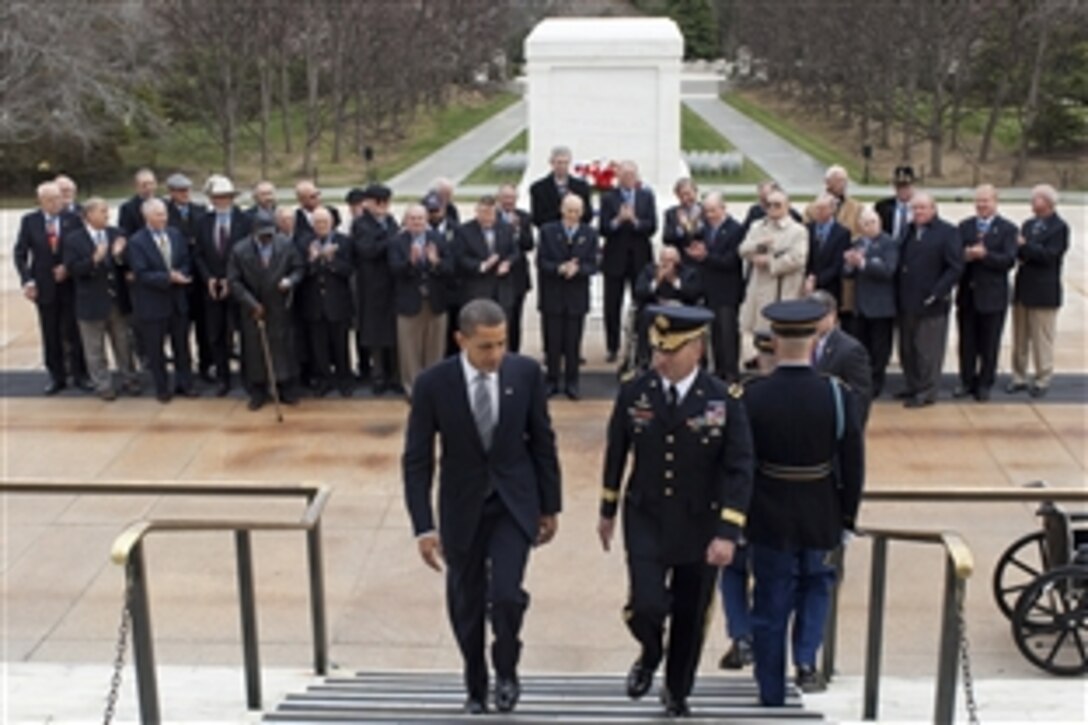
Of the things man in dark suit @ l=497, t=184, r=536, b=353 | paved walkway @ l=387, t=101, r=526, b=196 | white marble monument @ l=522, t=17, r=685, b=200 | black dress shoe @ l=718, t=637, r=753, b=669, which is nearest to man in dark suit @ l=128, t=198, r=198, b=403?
man in dark suit @ l=497, t=184, r=536, b=353

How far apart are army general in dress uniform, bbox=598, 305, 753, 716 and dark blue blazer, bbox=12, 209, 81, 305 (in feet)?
23.8

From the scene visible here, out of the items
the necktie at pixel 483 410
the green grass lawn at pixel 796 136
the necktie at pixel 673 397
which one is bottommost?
the green grass lawn at pixel 796 136

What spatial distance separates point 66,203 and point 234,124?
79.9 feet

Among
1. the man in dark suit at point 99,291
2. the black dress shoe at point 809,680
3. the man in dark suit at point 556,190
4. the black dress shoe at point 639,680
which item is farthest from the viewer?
the man in dark suit at point 556,190

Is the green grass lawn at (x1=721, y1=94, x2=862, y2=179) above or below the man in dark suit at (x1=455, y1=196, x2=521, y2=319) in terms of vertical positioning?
below

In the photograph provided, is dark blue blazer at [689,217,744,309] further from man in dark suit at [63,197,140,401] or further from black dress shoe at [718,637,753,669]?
black dress shoe at [718,637,753,669]

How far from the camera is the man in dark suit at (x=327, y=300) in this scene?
34.9 ft

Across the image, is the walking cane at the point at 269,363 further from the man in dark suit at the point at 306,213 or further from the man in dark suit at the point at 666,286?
the man in dark suit at the point at 666,286

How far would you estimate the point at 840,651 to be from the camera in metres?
6.69

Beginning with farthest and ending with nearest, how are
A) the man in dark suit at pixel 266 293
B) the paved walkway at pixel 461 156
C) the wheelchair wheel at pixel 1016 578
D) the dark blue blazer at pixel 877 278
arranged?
1. the paved walkway at pixel 461 156
2. the man in dark suit at pixel 266 293
3. the dark blue blazer at pixel 877 278
4. the wheelchair wheel at pixel 1016 578

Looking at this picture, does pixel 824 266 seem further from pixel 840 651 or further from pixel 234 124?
pixel 234 124

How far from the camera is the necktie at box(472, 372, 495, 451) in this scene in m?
5.01

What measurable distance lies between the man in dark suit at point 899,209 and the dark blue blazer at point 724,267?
125 cm

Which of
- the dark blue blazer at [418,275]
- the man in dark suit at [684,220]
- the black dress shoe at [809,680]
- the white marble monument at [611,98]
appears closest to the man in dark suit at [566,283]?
the man in dark suit at [684,220]
